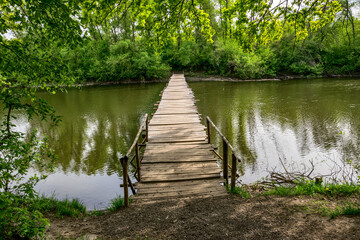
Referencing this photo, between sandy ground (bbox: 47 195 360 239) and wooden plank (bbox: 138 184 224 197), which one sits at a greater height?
sandy ground (bbox: 47 195 360 239)

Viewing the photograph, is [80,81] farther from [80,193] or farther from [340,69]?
[340,69]

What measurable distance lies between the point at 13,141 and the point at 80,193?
3.85m

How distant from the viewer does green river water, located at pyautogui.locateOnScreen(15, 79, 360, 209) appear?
734 centimetres

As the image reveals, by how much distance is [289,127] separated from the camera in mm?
11344

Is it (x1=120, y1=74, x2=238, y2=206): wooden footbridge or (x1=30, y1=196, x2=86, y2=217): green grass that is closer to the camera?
(x1=30, y1=196, x2=86, y2=217): green grass

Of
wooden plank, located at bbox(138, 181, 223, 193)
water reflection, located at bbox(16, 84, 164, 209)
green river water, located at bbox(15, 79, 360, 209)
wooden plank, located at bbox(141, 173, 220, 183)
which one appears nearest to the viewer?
wooden plank, located at bbox(138, 181, 223, 193)

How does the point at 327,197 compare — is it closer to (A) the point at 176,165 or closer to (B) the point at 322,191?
(B) the point at 322,191

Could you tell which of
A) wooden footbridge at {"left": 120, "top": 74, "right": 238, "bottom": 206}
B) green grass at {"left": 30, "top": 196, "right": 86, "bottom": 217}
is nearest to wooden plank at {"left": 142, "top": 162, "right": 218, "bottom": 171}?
wooden footbridge at {"left": 120, "top": 74, "right": 238, "bottom": 206}

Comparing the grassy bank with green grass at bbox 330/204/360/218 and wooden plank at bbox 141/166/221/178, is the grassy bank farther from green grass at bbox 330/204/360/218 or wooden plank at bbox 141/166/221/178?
wooden plank at bbox 141/166/221/178

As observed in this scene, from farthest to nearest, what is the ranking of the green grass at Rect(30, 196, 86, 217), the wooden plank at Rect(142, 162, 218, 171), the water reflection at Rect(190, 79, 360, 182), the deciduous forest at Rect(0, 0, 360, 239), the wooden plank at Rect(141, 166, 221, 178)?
the water reflection at Rect(190, 79, 360, 182) < the wooden plank at Rect(142, 162, 218, 171) < the wooden plank at Rect(141, 166, 221, 178) < the green grass at Rect(30, 196, 86, 217) < the deciduous forest at Rect(0, 0, 360, 239)

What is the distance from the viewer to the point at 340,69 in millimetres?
30812

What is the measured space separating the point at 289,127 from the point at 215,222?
893 centimetres

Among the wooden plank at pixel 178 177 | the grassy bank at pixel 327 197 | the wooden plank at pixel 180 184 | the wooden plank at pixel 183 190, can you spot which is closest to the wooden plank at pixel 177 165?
the wooden plank at pixel 178 177

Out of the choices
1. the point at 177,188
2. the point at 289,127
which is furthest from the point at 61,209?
the point at 289,127
